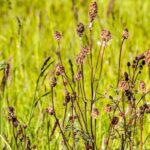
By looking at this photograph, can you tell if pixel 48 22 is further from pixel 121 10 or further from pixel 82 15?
pixel 121 10

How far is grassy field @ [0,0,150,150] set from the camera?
286cm

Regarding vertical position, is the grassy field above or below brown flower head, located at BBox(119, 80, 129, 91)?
above

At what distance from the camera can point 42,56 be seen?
4227 mm

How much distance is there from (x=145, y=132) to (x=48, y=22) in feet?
6.87

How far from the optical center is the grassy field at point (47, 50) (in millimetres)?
2863

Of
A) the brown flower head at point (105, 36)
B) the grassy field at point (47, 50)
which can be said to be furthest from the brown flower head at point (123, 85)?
the grassy field at point (47, 50)

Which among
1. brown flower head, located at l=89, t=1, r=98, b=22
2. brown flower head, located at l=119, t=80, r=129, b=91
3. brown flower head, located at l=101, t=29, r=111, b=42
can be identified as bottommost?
brown flower head, located at l=119, t=80, r=129, b=91

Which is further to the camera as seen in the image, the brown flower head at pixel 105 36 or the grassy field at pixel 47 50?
the grassy field at pixel 47 50

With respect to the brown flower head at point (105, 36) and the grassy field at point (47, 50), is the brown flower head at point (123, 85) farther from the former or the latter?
the grassy field at point (47, 50)

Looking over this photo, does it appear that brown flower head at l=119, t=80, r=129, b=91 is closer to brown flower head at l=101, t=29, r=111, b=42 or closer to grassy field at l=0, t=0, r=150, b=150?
brown flower head at l=101, t=29, r=111, b=42

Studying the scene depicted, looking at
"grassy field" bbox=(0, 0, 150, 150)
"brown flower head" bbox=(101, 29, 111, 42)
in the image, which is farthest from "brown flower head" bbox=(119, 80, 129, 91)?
"grassy field" bbox=(0, 0, 150, 150)

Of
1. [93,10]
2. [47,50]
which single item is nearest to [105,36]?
[93,10]

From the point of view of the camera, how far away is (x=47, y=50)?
14.3 ft

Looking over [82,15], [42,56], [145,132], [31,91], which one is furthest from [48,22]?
[145,132]
